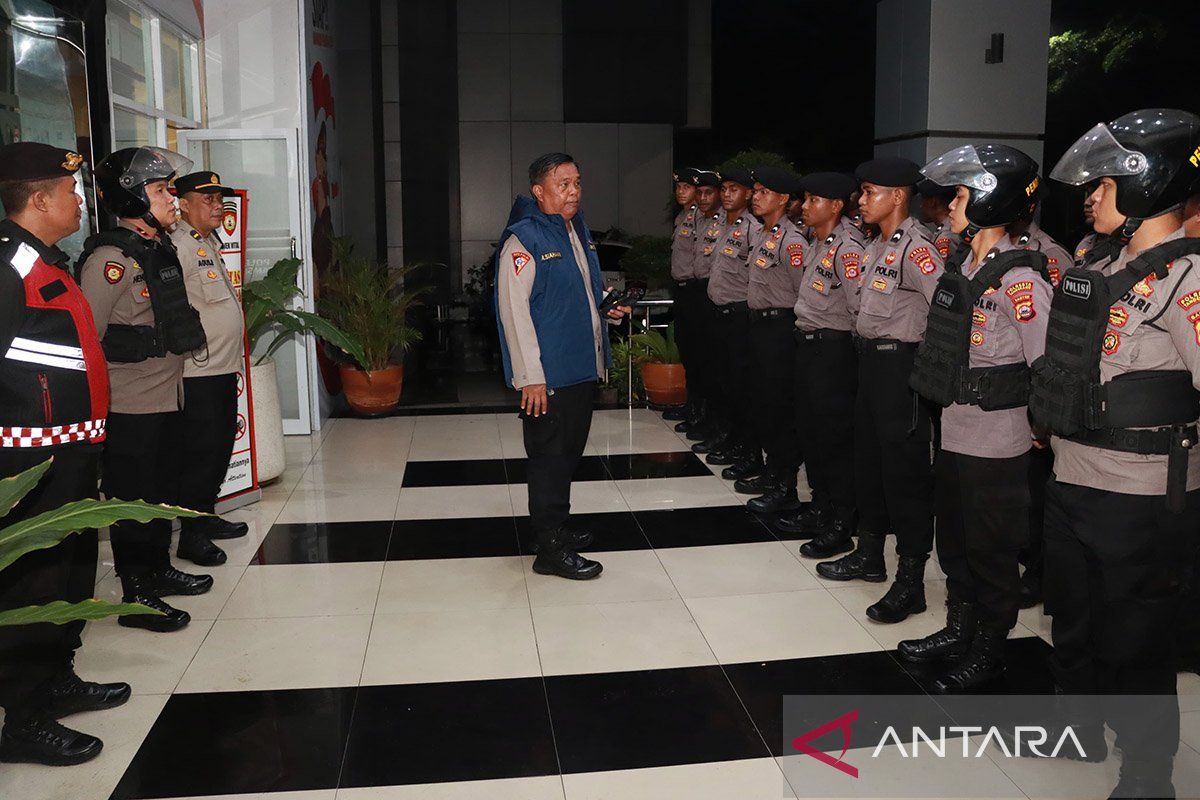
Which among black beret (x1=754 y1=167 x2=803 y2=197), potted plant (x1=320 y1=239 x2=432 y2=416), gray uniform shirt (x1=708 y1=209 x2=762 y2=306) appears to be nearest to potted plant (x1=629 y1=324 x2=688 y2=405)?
gray uniform shirt (x1=708 y1=209 x2=762 y2=306)

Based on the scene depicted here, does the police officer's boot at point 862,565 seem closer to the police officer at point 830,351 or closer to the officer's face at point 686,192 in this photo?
the police officer at point 830,351

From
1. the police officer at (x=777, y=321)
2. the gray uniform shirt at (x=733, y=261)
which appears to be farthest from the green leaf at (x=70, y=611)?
the gray uniform shirt at (x=733, y=261)

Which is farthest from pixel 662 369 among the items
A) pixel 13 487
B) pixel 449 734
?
pixel 13 487

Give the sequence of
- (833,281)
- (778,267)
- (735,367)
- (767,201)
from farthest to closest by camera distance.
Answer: (735,367) < (767,201) < (778,267) < (833,281)

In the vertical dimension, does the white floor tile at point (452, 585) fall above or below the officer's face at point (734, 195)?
below

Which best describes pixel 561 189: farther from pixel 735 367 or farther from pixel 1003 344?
pixel 735 367

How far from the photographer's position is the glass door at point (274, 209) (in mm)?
6570

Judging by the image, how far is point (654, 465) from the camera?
598 cm

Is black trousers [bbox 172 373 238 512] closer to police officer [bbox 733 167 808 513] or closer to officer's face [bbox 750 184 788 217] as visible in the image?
police officer [bbox 733 167 808 513]

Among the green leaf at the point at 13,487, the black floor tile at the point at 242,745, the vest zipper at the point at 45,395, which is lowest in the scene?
the black floor tile at the point at 242,745

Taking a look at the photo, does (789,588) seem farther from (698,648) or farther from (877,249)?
(877,249)

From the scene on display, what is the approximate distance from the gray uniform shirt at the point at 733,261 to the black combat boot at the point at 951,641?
2.80 m

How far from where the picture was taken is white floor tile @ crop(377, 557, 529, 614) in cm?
381

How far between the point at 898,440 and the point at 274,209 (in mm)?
4729
